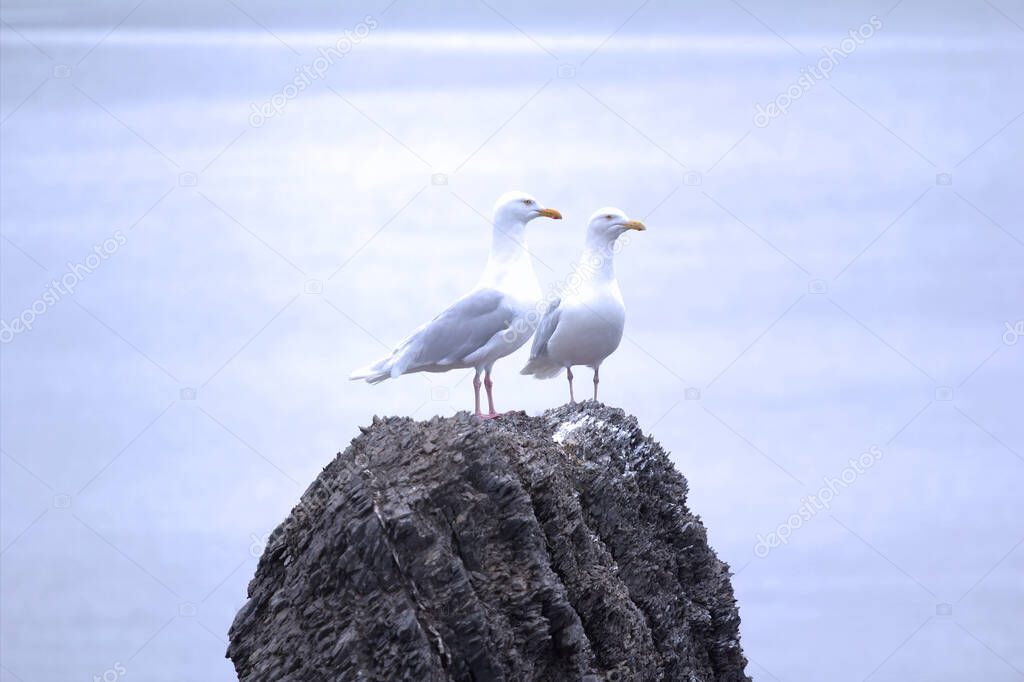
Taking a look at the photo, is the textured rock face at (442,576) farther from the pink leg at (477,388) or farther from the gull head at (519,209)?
the gull head at (519,209)

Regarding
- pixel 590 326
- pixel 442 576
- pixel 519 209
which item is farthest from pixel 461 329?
pixel 442 576

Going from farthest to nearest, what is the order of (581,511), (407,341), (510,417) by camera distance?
(407,341) < (510,417) < (581,511)

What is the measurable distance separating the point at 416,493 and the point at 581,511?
6.60 ft

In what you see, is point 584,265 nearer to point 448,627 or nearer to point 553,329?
point 553,329

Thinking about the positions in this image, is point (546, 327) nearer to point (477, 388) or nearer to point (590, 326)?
point (590, 326)

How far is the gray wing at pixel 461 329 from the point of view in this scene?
38.4ft

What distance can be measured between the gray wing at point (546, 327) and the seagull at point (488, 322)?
1.39 meters

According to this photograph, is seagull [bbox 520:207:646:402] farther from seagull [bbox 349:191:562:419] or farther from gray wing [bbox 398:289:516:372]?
gray wing [bbox 398:289:516:372]

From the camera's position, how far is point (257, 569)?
9.02 m

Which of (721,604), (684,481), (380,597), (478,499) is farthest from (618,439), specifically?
(380,597)

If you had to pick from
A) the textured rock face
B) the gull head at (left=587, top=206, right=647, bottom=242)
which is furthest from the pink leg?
the gull head at (left=587, top=206, right=647, bottom=242)

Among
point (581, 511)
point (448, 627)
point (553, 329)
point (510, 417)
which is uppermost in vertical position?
point (553, 329)

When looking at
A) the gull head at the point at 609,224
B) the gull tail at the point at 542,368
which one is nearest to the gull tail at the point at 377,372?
the gull tail at the point at 542,368

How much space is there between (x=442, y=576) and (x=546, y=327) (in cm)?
542
